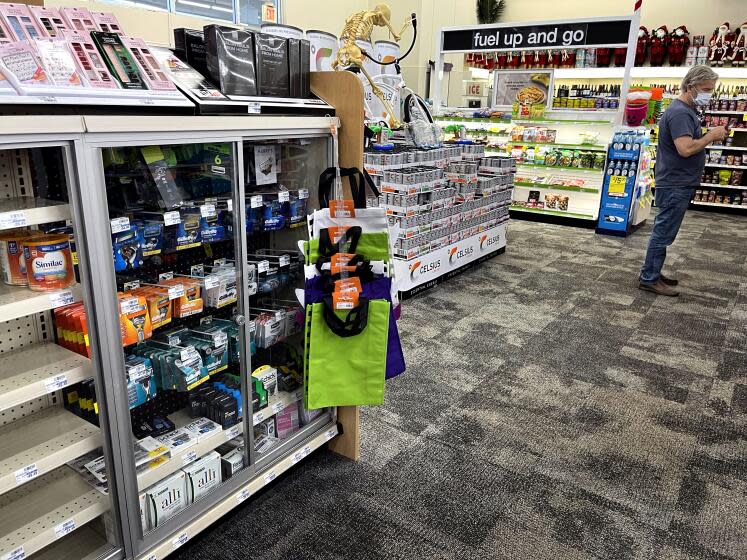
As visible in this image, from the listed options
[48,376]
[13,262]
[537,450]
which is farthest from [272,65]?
[537,450]

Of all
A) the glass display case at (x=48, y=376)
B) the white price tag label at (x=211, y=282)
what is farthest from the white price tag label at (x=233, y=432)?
the white price tag label at (x=211, y=282)

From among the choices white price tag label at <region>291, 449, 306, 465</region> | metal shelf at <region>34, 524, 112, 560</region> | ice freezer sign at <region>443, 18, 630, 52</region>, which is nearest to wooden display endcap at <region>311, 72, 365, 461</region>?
white price tag label at <region>291, 449, 306, 465</region>

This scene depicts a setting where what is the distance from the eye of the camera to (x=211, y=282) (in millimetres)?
2107

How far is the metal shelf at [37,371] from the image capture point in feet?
5.13

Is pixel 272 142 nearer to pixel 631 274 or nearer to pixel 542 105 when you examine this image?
pixel 631 274

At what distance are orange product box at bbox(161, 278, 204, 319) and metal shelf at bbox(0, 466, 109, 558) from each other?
2.18 feet

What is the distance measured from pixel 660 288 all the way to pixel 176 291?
A: 4.69 m

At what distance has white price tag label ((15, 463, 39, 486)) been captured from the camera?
5.21 ft

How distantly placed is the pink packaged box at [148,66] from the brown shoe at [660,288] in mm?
4851

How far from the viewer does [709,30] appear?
10281 mm

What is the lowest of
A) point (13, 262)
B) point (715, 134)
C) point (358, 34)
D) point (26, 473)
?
point (26, 473)

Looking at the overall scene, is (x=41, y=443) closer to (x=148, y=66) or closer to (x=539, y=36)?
(x=148, y=66)

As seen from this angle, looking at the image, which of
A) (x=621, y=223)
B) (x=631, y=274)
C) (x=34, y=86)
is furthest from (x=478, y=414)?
(x=621, y=223)

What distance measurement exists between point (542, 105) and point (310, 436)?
23.0 feet
